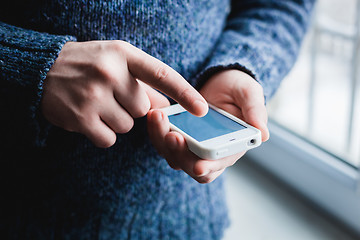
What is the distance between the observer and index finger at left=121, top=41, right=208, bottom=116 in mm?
321

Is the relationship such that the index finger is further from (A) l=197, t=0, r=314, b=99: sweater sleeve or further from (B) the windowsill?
(B) the windowsill

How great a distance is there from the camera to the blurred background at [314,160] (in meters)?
0.73

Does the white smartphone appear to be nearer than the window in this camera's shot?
Yes

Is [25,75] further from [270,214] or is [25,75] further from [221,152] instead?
[270,214]

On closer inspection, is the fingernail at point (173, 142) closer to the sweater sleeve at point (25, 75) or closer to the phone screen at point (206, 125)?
the phone screen at point (206, 125)

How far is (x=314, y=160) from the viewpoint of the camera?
0.76m

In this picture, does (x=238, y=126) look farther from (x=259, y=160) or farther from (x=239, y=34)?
(x=259, y=160)

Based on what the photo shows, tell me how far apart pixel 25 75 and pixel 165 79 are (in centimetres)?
15

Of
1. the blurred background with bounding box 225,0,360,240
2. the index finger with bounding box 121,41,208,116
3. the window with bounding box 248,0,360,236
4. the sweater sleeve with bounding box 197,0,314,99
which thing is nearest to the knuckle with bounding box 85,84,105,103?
the index finger with bounding box 121,41,208,116

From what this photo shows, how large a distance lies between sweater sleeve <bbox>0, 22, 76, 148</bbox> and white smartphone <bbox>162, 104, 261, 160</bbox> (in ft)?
0.48

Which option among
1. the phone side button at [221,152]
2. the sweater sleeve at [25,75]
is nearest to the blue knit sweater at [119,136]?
the sweater sleeve at [25,75]

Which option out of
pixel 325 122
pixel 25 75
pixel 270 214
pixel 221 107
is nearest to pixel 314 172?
pixel 270 214

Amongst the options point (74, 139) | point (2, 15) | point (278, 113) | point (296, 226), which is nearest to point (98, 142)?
point (74, 139)

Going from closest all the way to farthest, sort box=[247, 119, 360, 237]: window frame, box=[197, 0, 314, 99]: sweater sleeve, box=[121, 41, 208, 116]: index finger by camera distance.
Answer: box=[121, 41, 208, 116]: index finger → box=[197, 0, 314, 99]: sweater sleeve → box=[247, 119, 360, 237]: window frame
